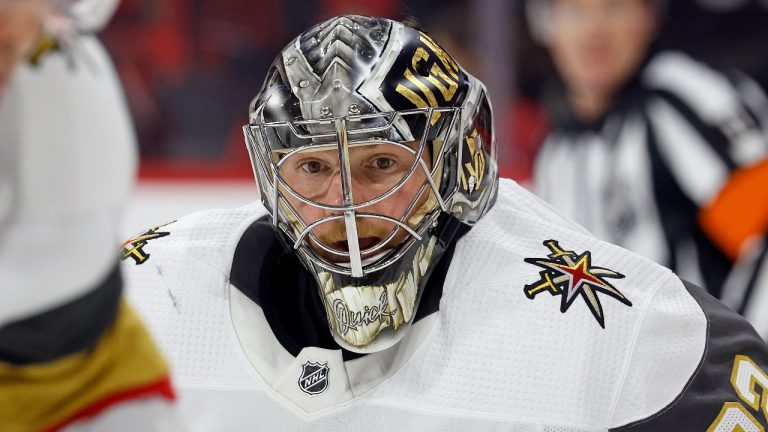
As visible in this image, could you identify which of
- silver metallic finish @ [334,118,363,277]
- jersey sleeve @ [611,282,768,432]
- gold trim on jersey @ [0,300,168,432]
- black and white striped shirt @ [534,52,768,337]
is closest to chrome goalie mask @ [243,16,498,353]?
silver metallic finish @ [334,118,363,277]

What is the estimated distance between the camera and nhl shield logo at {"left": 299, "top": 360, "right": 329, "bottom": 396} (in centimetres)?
181

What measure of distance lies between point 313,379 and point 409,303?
0.18 m

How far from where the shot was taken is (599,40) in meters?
4.00

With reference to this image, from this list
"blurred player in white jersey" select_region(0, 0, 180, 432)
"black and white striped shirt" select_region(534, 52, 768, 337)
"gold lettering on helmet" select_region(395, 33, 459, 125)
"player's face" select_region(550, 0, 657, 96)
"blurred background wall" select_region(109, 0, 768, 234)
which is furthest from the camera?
"blurred background wall" select_region(109, 0, 768, 234)

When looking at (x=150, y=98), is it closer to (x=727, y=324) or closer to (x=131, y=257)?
(x=131, y=257)

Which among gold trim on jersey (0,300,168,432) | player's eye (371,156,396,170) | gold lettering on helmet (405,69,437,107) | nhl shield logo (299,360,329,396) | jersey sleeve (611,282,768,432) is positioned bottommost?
nhl shield logo (299,360,329,396)

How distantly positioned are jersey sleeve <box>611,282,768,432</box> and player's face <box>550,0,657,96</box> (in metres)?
2.13

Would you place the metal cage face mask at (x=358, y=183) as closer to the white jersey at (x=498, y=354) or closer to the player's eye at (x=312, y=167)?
the player's eye at (x=312, y=167)

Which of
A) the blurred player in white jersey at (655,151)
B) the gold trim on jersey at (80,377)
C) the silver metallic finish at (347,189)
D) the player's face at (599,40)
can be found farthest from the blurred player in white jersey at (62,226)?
the player's face at (599,40)

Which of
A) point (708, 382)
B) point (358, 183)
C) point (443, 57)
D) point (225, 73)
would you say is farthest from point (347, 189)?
point (225, 73)

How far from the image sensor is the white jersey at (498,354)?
175 centimetres

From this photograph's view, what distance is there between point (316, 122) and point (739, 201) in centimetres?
226

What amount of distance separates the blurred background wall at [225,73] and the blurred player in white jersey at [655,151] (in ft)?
0.33

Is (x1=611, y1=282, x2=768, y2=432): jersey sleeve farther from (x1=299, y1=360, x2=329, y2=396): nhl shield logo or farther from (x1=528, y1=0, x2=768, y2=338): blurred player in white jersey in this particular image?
(x1=528, y1=0, x2=768, y2=338): blurred player in white jersey
